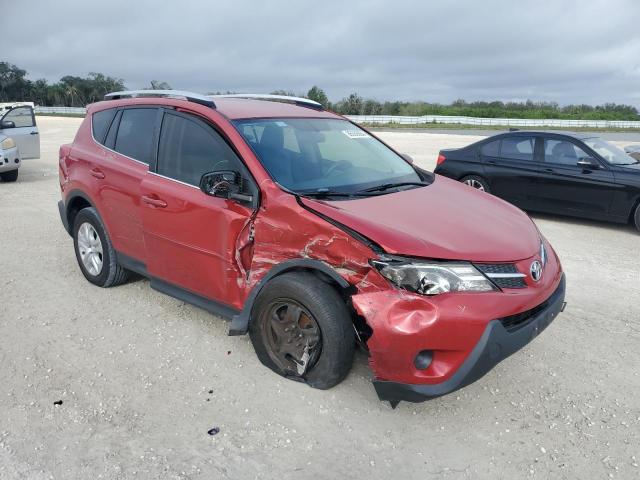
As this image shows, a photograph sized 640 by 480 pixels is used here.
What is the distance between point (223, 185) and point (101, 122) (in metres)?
2.13

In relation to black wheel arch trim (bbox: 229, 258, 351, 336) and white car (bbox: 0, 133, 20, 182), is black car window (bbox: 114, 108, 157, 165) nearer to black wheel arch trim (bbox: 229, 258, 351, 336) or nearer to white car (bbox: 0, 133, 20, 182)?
black wheel arch trim (bbox: 229, 258, 351, 336)

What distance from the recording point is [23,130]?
12.0 meters

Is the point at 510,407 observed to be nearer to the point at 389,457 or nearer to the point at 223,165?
the point at 389,457

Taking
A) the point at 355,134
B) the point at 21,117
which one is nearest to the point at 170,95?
the point at 355,134

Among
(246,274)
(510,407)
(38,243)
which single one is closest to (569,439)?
(510,407)

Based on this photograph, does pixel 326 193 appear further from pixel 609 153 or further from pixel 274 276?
pixel 609 153

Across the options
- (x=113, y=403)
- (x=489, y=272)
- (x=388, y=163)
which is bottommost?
(x=113, y=403)

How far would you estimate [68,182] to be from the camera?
16.8 ft

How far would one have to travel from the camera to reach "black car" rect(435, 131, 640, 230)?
7.73 metres

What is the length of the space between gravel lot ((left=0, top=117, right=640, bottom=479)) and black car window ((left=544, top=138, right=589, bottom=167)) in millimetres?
3992

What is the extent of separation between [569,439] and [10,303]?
4379 mm

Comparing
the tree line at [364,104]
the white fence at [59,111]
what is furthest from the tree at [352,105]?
the white fence at [59,111]

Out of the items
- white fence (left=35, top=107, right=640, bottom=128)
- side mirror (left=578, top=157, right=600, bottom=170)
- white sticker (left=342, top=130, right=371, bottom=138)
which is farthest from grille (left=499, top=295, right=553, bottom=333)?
white fence (left=35, top=107, right=640, bottom=128)

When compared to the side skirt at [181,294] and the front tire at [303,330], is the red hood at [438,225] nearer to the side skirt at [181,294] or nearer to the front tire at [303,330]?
the front tire at [303,330]
